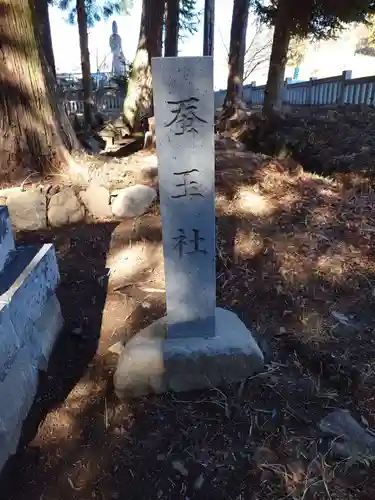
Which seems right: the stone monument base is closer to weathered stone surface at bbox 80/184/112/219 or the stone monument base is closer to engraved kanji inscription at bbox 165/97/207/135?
engraved kanji inscription at bbox 165/97/207/135

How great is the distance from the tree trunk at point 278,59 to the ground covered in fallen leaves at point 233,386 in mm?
5283

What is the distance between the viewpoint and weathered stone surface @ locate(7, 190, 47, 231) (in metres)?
3.71

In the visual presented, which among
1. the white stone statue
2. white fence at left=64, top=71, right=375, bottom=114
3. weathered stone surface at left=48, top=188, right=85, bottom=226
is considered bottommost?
weathered stone surface at left=48, top=188, right=85, bottom=226

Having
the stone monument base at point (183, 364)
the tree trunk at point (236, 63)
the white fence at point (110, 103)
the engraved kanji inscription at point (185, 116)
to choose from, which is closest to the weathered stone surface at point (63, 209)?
the stone monument base at point (183, 364)

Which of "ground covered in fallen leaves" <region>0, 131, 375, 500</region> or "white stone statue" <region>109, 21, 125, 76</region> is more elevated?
"white stone statue" <region>109, 21, 125, 76</region>

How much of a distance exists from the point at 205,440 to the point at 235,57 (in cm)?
1040

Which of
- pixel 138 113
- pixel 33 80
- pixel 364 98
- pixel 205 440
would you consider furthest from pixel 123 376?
pixel 364 98

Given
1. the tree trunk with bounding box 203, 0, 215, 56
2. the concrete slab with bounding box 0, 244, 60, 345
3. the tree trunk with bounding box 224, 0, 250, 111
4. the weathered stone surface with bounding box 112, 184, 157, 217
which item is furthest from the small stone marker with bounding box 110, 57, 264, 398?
the tree trunk with bounding box 224, 0, 250, 111

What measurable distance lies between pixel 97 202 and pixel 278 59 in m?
6.30

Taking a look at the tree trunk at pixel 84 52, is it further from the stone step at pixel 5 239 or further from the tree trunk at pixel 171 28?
the stone step at pixel 5 239

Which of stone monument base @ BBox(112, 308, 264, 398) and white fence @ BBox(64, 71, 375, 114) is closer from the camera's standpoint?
stone monument base @ BBox(112, 308, 264, 398)

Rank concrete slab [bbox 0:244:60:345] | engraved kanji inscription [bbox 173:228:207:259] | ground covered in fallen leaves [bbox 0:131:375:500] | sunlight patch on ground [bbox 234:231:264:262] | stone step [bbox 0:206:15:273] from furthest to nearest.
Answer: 1. sunlight patch on ground [bbox 234:231:264:262]
2. stone step [bbox 0:206:15:273]
3. engraved kanji inscription [bbox 173:228:207:259]
4. concrete slab [bbox 0:244:60:345]
5. ground covered in fallen leaves [bbox 0:131:375:500]

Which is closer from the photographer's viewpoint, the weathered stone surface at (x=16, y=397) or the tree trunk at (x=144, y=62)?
the weathered stone surface at (x=16, y=397)

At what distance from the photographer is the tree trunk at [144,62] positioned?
8445mm
